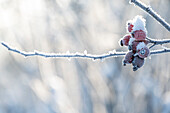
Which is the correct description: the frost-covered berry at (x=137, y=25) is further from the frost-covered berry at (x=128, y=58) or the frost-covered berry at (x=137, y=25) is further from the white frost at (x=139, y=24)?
the frost-covered berry at (x=128, y=58)

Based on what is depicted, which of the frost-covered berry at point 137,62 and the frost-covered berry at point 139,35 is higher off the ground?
the frost-covered berry at point 139,35

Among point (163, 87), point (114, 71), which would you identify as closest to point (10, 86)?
point (114, 71)

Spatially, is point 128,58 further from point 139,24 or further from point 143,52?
point 139,24

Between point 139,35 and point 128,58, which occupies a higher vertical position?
point 139,35

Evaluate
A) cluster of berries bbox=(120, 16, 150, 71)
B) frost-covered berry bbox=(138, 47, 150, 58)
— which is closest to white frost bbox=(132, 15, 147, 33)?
cluster of berries bbox=(120, 16, 150, 71)

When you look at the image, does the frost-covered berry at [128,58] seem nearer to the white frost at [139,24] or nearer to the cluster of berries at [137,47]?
the cluster of berries at [137,47]

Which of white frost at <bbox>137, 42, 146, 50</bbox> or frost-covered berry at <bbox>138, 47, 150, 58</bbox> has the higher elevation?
white frost at <bbox>137, 42, 146, 50</bbox>

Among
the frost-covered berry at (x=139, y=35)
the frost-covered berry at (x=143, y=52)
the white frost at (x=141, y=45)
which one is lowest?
the frost-covered berry at (x=143, y=52)

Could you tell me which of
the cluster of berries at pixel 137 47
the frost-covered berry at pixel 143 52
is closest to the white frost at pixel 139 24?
the cluster of berries at pixel 137 47

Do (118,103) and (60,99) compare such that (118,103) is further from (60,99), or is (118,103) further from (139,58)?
(139,58)

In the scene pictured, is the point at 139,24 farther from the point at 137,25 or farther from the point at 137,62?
the point at 137,62

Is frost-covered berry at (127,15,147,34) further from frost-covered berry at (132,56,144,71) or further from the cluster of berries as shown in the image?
frost-covered berry at (132,56,144,71)

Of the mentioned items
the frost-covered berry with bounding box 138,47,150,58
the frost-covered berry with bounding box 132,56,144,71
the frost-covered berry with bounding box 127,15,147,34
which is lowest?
the frost-covered berry with bounding box 132,56,144,71

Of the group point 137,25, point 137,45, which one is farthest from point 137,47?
point 137,25
